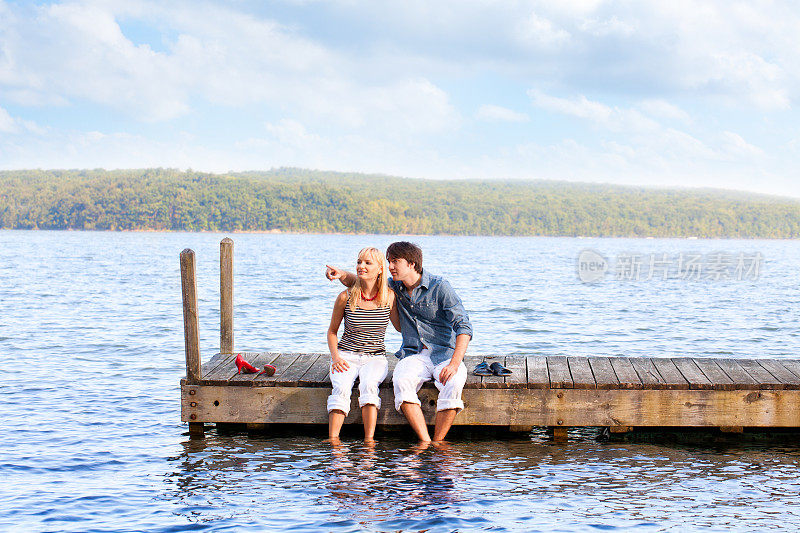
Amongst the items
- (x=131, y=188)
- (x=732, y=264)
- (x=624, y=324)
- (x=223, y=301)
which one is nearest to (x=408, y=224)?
(x=131, y=188)

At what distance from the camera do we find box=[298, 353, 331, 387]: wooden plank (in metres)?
8.90

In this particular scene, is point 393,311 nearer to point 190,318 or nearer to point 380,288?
point 380,288

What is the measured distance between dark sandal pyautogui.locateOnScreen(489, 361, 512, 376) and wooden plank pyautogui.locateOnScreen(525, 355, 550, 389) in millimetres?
248

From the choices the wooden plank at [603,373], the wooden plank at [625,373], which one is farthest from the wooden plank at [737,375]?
the wooden plank at [603,373]

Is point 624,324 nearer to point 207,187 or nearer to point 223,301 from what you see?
point 223,301

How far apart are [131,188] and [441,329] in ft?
612

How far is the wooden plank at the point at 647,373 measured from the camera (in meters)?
8.70

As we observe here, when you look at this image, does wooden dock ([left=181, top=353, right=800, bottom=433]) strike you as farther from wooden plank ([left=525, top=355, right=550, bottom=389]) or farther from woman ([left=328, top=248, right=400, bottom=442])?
woman ([left=328, top=248, right=400, bottom=442])

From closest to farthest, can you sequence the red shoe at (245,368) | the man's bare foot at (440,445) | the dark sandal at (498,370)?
the man's bare foot at (440,445), the dark sandal at (498,370), the red shoe at (245,368)

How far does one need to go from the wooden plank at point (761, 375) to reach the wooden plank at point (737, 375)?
5 cm

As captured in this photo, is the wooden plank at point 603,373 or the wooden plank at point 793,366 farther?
the wooden plank at point 793,366

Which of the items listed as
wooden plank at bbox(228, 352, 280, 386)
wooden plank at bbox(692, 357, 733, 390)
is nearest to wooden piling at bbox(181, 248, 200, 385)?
wooden plank at bbox(228, 352, 280, 386)

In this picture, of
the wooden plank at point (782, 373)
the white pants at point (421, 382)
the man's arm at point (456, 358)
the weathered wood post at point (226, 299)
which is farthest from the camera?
the weathered wood post at point (226, 299)

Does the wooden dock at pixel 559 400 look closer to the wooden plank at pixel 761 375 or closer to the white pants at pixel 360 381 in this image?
the wooden plank at pixel 761 375
